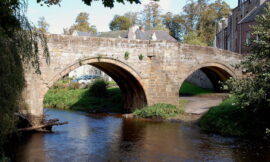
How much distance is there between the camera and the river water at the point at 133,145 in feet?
30.6

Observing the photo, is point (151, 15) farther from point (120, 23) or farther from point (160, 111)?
point (160, 111)

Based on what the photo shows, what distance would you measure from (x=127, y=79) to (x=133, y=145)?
7664mm

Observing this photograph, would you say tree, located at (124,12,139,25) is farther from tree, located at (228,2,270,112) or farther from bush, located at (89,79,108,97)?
tree, located at (228,2,270,112)

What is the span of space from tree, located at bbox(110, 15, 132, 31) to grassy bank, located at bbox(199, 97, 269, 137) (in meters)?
39.5

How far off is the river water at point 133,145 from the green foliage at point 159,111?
178 cm

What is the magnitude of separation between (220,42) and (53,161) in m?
32.7

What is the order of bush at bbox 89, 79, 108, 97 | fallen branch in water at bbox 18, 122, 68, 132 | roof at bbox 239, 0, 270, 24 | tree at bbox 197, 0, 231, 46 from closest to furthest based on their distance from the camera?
fallen branch in water at bbox 18, 122, 68, 132
bush at bbox 89, 79, 108, 97
roof at bbox 239, 0, 270, 24
tree at bbox 197, 0, 231, 46

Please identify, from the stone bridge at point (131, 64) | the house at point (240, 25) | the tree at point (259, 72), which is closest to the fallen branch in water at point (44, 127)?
the stone bridge at point (131, 64)

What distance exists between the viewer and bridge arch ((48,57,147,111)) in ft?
52.2

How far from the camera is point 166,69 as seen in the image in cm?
1725

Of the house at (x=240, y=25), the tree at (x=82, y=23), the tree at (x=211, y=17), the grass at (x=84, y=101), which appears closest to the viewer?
the grass at (x=84, y=101)

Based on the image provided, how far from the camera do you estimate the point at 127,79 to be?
18.2 meters

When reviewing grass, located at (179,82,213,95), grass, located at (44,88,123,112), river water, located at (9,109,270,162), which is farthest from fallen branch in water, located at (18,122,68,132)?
grass, located at (179,82,213,95)

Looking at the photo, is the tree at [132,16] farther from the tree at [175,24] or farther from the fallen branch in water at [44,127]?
the fallen branch in water at [44,127]
